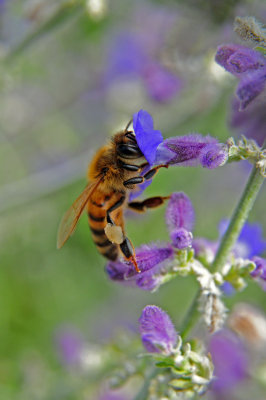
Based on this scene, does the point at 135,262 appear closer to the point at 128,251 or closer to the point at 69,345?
the point at 128,251

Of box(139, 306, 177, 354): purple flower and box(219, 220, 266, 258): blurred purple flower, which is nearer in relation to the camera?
box(139, 306, 177, 354): purple flower

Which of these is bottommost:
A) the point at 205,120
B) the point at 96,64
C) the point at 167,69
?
the point at 205,120

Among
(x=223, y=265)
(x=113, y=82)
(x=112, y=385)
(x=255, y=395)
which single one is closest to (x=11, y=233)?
(x=113, y=82)

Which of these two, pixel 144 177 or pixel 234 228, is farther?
pixel 144 177

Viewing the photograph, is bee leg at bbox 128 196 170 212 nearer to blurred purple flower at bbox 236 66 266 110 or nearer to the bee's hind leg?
the bee's hind leg

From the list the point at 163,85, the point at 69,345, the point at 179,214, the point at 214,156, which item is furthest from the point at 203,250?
the point at 69,345

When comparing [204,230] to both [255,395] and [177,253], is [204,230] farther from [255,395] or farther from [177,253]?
[177,253]

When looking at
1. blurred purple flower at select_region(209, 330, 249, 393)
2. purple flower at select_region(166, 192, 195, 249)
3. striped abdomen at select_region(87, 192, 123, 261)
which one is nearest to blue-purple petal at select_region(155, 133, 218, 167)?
purple flower at select_region(166, 192, 195, 249)
